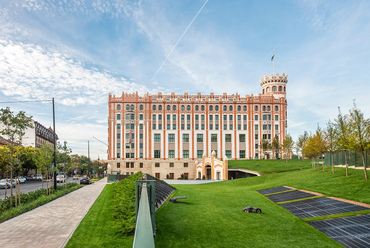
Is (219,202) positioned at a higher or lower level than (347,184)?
lower

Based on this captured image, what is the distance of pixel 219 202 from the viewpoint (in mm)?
18625

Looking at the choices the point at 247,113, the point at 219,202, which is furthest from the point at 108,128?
the point at 219,202

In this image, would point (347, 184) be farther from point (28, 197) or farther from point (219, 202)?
point (28, 197)

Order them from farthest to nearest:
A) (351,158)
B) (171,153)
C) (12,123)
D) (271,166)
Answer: (171,153), (271,166), (351,158), (12,123)

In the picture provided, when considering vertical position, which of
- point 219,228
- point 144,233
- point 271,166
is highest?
point 144,233

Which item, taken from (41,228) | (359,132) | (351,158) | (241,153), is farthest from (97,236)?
(241,153)

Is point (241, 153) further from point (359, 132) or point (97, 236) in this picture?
point (97, 236)

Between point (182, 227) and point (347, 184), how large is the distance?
14.6 m

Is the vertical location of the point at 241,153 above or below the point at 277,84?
below

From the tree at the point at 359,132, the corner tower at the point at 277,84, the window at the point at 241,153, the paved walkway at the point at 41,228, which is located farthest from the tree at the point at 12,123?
the corner tower at the point at 277,84

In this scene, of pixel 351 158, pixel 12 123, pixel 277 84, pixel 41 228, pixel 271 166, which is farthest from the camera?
pixel 277 84

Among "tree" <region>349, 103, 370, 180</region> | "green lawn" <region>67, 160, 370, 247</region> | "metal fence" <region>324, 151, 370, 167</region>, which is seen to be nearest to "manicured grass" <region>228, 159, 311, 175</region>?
"metal fence" <region>324, 151, 370, 167</region>

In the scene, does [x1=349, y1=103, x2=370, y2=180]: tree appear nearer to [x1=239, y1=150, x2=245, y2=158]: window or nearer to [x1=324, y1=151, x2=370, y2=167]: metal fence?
[x1=324, y1=151, x2=370, y2=167]: metal fence

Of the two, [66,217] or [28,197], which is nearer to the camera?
[66,217]
